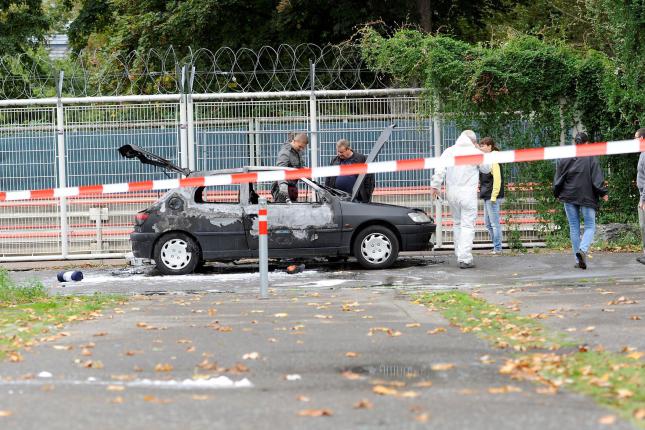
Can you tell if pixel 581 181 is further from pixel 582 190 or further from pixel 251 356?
pixel 251 356

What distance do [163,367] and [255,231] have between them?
745 centimetres

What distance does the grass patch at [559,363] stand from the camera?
20.5 ft

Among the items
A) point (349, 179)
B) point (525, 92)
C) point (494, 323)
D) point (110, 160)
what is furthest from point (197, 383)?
point (525, 92)

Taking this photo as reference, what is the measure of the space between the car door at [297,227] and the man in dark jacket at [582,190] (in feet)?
10.1

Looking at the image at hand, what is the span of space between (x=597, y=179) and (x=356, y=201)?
330 cm

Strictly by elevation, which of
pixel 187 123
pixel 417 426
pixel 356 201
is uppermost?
pixel 187 123

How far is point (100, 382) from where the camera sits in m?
7.04

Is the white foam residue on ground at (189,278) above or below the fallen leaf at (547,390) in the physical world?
above

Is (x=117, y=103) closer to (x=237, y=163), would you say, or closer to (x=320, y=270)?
(x=237, y=163)

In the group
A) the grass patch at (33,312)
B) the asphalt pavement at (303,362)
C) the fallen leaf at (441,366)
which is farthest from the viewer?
the grass patch at (33,312)

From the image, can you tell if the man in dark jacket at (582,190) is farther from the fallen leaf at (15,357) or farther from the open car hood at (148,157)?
the fallen leaf at (15,357)

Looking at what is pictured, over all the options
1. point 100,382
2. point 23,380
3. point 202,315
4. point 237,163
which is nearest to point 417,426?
point 100,382

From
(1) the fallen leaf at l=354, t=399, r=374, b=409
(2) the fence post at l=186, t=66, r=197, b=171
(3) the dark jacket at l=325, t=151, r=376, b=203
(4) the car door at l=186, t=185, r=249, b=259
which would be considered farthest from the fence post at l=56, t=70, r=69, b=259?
(1) the fallen leaf at l=354, t=399, r=374, b=409

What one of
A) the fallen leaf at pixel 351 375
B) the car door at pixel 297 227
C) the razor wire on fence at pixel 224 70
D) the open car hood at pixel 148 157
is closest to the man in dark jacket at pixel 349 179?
the car door at pixel 297 227
